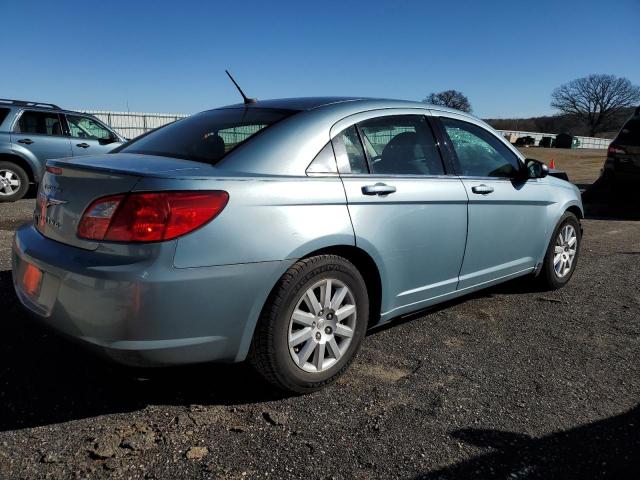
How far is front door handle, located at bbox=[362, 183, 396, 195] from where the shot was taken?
9.89ft

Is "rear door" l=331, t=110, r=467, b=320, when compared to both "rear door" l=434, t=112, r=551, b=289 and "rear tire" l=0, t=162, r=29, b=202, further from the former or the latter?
"rear tire" l=0, t=162, r=29, b=202

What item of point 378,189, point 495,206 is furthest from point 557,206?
point 378,189

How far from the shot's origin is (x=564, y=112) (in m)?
102

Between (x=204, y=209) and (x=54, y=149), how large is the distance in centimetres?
875

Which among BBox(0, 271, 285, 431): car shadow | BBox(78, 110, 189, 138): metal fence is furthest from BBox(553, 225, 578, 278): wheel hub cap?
BBox(78, 110, 189, 138): metal fence

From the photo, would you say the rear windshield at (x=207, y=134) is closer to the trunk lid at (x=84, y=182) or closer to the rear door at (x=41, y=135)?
the trunk lid at (x=84, y=182)

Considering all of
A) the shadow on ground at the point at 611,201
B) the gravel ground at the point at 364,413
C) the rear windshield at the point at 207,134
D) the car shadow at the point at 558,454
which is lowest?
the car shadow at the point at 558,454

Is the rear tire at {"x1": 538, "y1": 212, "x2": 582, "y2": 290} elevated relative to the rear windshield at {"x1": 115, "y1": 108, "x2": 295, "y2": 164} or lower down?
lower down

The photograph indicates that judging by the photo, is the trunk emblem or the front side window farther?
the front side window

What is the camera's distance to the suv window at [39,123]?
31.7 feet

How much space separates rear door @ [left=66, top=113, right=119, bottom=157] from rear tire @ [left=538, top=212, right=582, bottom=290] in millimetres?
8332

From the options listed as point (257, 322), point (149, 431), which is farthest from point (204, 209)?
point (149, 431)

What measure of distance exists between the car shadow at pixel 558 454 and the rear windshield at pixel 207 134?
1.83 m

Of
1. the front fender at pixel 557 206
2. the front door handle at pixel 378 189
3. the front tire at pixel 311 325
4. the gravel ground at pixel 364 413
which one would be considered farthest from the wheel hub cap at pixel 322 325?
the front fender at pixel 557 206
